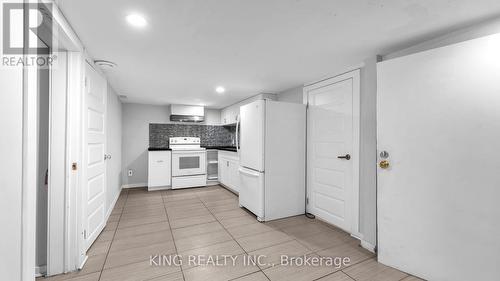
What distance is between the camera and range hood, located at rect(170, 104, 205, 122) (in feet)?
16.8

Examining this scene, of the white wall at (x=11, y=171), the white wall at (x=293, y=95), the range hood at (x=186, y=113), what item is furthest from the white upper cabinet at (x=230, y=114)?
the white wall at (x=11, y=171)

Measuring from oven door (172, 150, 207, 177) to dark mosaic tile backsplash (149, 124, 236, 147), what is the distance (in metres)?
0.87

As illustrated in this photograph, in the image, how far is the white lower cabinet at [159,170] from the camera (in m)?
4.62

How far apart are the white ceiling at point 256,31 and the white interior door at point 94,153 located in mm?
353

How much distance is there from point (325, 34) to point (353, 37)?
28 centimetres

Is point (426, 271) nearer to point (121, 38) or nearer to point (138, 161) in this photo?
point (121, 38)

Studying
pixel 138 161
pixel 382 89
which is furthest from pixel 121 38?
Answer: pixel 138 161

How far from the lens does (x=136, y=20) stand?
1492 mm

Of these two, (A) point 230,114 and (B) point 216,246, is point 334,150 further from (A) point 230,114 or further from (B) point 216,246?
(A) point 230,114

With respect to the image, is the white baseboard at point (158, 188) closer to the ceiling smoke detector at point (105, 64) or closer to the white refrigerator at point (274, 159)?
the white refrigerator at point (274, 159)

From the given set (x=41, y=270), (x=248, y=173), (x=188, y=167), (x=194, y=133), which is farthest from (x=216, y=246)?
(x=194, y=133)

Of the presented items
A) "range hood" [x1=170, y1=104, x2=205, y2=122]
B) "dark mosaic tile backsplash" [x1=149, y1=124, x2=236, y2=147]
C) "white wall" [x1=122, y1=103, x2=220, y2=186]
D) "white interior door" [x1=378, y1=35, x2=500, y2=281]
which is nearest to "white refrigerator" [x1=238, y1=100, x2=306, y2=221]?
"white interior door" [x1=378, y1=35, x2=500, y2=281]

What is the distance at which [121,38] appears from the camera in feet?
5.83

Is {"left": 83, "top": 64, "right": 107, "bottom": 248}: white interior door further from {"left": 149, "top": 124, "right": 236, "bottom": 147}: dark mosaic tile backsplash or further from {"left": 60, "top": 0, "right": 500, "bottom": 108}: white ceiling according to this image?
{"left": 149, "top": 124, "right": 236, "bottom": 147}: dark mosaic tile backsplash
